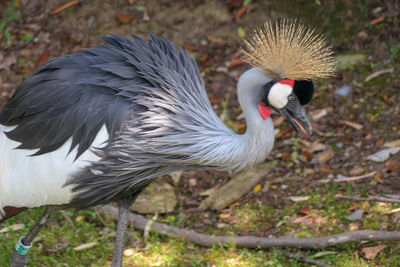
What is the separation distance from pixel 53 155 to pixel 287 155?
4.92ft

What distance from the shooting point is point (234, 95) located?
3916 millimetres

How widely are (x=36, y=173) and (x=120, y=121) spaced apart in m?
0.42

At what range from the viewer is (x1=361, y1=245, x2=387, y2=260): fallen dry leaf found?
258 centimetres

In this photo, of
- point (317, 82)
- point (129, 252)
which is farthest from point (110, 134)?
point (317, 82)

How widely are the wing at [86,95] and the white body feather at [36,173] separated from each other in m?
0.03

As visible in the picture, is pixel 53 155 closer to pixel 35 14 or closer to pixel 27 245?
pixel 27 245

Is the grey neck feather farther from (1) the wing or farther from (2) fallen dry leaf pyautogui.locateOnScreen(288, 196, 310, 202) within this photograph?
(2) fallen dry leaf pyautogui.locateOnScreen(288, 196, 310, 202)

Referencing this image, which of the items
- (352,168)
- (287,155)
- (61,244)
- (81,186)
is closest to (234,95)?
(287,155)

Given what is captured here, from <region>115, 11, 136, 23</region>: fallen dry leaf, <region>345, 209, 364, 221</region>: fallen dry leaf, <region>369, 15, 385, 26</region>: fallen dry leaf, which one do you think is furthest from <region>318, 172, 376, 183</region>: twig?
<region>115, 11, 136, 23</region>: fallen dry leaf

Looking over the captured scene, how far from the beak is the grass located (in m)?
0.64

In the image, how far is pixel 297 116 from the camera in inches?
93.0

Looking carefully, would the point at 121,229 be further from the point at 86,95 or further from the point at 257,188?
the point at 257,188

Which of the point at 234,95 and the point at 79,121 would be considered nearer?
the point at 79,121

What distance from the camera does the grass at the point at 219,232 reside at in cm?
273
